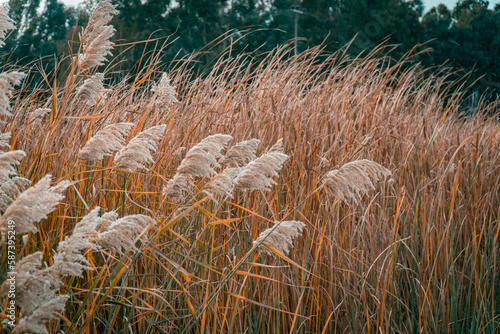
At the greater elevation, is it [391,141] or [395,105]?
[395,105]

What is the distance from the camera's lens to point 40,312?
0.96m

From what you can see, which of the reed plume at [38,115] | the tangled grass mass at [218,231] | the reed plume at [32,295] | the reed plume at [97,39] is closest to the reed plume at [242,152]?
the tangled grass mass at [218,231]

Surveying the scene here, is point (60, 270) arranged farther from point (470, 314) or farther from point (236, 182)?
point (470, 314)

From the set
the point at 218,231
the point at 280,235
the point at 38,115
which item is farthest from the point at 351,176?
the point at 38,115

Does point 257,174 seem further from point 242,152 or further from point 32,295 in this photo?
point 32,295

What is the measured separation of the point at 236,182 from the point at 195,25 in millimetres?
37168

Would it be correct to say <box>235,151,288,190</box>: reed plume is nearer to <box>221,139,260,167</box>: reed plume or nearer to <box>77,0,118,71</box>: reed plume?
<box>221,139,260,167</box>: reed plume

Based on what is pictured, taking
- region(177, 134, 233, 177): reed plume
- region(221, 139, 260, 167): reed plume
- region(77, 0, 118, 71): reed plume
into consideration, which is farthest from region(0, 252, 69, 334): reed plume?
region(77, 0, 118, 71): reed plume

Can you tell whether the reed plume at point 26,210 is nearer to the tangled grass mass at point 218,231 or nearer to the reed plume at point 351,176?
the tangled grass mass at point 218,231

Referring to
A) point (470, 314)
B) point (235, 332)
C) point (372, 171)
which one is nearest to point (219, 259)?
point (235, 332)

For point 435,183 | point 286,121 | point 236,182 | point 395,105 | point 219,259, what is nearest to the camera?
point 236,182

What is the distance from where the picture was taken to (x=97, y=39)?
63.7 inches

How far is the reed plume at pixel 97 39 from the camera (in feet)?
5.33

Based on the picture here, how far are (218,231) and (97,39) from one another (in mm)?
1022
